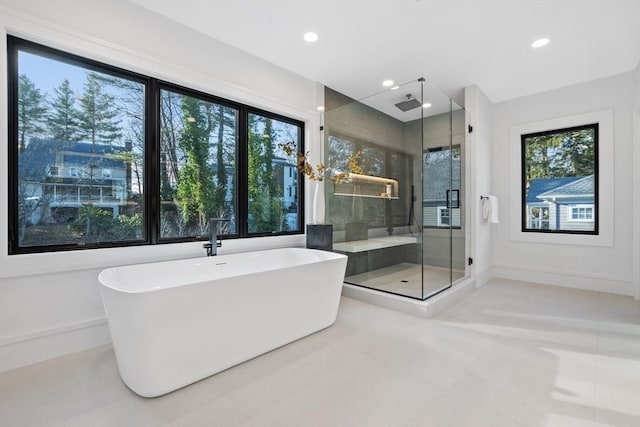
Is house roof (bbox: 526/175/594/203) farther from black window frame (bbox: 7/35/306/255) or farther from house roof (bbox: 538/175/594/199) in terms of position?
black window frame (bbox: 7/35/306/255)

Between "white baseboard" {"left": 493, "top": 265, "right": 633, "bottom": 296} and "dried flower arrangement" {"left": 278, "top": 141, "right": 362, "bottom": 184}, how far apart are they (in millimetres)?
2791

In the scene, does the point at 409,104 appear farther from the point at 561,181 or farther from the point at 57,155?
the point at 57,155

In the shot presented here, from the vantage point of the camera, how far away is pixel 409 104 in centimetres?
339

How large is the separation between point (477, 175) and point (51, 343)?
466 cm

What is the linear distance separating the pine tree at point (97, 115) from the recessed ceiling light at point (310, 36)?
1.80 metres

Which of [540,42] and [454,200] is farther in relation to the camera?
[454,200]

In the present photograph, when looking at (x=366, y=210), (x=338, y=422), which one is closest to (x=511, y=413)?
(x=338, y=422)

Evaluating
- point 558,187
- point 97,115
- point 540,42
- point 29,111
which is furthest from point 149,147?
point 558,187

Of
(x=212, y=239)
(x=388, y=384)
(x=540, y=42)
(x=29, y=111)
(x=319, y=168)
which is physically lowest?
(x=388, y=384)

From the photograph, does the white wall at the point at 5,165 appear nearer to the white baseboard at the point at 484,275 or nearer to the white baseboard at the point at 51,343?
the white baseboard at the point at 51,343

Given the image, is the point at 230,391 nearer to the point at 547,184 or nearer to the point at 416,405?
the point at 416,405

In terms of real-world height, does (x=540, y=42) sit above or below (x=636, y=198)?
above

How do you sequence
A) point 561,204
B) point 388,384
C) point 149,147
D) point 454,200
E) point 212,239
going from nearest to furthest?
1. point 388,384
2. point 149,147
3. point 212,239
4. point 454,200
5. point 561,204

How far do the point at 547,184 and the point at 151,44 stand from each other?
16.7ft
